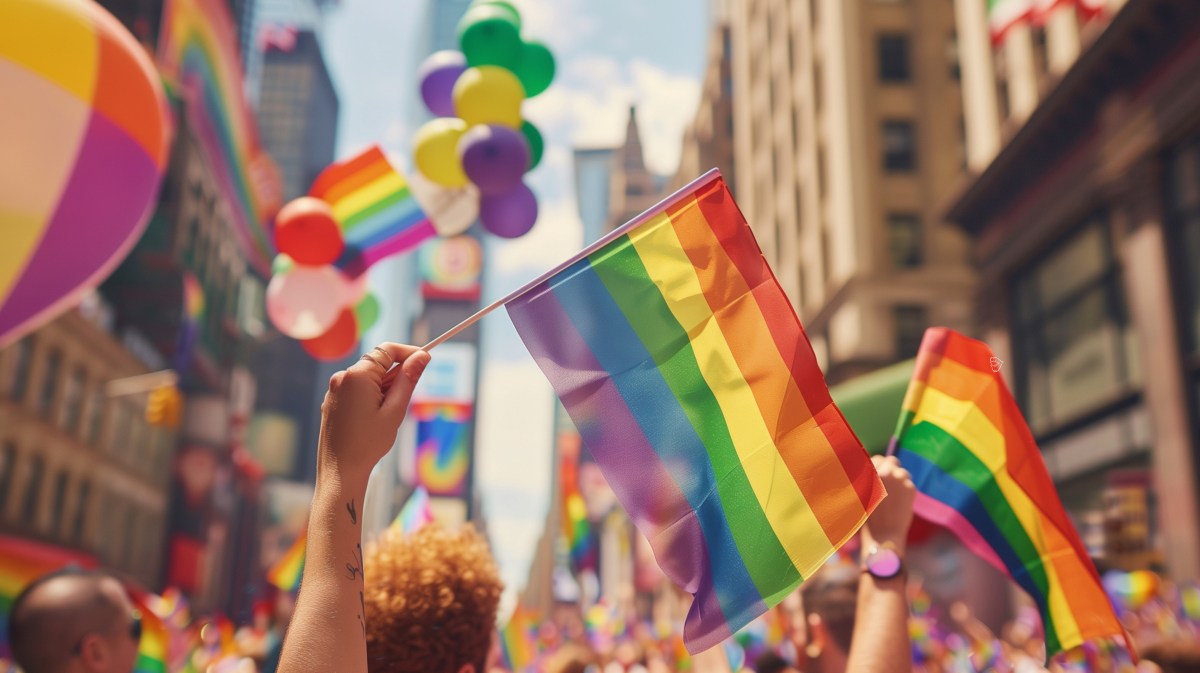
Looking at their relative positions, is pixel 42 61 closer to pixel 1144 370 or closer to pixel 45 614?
pixel 45 614

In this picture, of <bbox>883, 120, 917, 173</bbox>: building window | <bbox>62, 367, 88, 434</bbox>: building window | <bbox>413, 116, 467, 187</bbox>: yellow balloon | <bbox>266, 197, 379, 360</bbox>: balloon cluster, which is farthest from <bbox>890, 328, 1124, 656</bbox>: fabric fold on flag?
<bbox>62, 367, 88, 434</bbox>: building window

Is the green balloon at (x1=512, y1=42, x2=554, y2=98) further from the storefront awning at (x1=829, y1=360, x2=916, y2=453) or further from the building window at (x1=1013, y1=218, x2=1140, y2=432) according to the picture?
the building window at (x1=1013, y1=218, x2=1140, y2=432)

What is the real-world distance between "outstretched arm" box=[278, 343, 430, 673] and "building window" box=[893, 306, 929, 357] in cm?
3389

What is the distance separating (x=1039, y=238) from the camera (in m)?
23.3

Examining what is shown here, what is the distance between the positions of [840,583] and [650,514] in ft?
3.59

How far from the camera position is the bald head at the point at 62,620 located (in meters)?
3.81

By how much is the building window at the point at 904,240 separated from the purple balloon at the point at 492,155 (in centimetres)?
2875

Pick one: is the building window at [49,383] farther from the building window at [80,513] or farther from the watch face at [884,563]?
the watch face at [884,563]

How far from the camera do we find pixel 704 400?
12.1 ft

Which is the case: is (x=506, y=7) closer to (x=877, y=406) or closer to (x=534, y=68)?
(x=534, y=68)

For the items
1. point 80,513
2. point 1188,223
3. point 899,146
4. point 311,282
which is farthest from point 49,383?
point 1188,223

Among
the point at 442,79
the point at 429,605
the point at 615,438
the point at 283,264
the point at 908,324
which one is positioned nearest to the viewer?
the point at 429,605

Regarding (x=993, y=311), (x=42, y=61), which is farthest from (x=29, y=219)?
(x=993, y=311)

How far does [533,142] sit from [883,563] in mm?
7207
